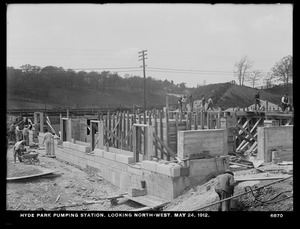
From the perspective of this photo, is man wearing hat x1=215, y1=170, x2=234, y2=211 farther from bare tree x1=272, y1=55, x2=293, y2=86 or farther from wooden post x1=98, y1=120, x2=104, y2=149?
bare tree x1=272, y1=55, x2=293, y2=86

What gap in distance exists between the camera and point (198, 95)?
171 ft

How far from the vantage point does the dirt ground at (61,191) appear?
10555 millimetres

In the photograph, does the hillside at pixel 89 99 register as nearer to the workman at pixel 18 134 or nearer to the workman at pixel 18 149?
the workman at pixel 18 134

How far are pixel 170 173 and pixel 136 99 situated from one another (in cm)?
6360

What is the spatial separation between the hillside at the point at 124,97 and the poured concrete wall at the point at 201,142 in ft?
62.1

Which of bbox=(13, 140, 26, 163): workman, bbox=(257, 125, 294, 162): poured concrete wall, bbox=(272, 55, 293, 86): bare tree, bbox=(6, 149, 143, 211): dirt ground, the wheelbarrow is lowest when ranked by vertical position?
bbox=(6, 149, 143, 211): dirt ground

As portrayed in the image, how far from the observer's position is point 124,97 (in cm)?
7238

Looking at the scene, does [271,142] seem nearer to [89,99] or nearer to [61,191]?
[61,191]

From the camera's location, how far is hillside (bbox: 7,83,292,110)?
147 ft

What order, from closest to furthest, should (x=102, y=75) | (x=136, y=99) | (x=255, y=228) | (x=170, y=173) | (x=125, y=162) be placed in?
(x=255, y=228) < (x=170, y=173) < (x=125, y=162) < (x=136, y=99) < (x=102, y=75)

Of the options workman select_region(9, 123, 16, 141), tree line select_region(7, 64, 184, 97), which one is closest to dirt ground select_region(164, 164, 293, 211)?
workman select_region(9, 123, 16, 141)
